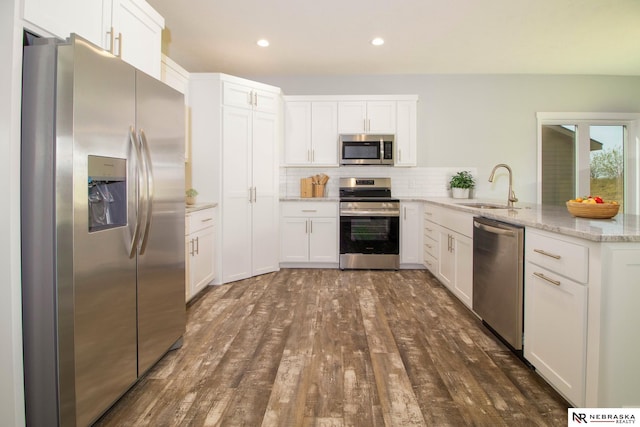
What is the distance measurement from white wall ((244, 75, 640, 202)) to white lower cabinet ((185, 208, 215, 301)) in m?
2.59

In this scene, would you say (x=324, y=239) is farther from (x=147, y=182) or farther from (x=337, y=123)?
(x=147, y=182)

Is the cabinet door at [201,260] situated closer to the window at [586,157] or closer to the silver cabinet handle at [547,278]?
the silver cabinet handle at [547,278]

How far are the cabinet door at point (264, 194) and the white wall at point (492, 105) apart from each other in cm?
124

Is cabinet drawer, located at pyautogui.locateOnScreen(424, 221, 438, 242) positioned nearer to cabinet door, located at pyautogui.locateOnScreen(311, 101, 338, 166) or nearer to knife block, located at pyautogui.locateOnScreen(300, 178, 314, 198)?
cabinet door, located at pyautogui.locateOnScreen(311, 101, 338, 166)

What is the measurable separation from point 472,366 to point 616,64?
4745 mm

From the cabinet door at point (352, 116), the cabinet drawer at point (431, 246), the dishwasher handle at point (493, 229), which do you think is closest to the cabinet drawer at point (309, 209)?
the cabinet door at point (352, 116)

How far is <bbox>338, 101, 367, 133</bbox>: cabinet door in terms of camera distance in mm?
4711

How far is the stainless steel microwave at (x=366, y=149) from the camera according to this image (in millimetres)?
4668

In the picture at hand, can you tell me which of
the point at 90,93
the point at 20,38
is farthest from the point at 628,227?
the point at 20,38

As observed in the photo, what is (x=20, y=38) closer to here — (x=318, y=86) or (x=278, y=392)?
(x=278, y=392)

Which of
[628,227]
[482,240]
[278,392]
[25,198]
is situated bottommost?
[278,392]

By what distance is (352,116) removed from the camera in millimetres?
4723

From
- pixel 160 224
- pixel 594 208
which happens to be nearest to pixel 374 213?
pixel 594 208

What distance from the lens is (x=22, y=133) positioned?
51.1 inches
